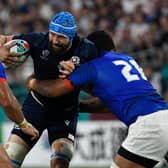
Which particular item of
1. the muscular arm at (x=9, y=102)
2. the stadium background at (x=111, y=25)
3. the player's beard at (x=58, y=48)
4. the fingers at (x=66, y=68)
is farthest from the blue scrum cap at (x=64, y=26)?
the stadium background at (x=111, y=25)

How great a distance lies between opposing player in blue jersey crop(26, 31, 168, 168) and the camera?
7574 millimetres

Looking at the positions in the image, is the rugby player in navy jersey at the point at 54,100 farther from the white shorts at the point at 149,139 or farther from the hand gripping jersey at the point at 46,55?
the white shorts at the point at 149,139

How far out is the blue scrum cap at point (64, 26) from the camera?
866 cm

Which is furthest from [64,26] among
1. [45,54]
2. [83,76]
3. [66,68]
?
[83,76]

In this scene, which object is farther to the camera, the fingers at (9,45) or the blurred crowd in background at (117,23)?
the blurred crowd in background at (117,23)

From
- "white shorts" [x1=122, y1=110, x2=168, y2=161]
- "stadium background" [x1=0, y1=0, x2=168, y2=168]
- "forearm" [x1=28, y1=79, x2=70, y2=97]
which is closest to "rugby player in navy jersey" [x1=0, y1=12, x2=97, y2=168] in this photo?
"forearm" [x1=28, y1=79, x2=70, y2=97]

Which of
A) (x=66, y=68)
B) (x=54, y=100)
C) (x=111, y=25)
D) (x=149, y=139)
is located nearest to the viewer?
(x=149, y=139)

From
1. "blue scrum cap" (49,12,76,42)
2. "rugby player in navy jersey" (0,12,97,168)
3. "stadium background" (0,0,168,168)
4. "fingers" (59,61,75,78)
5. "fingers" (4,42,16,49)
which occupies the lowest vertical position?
"stadium background" (0,0,168,168)

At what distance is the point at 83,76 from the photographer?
778 cm

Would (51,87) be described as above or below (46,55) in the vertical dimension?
above

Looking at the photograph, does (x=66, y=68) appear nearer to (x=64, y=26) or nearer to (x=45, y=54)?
(x=64, y=26)

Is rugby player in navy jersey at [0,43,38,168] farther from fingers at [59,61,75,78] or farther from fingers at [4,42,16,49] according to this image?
fingers at [4,42,16,49]

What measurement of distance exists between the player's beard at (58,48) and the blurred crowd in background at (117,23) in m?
5.97

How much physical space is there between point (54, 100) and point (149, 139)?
1.88 metres
